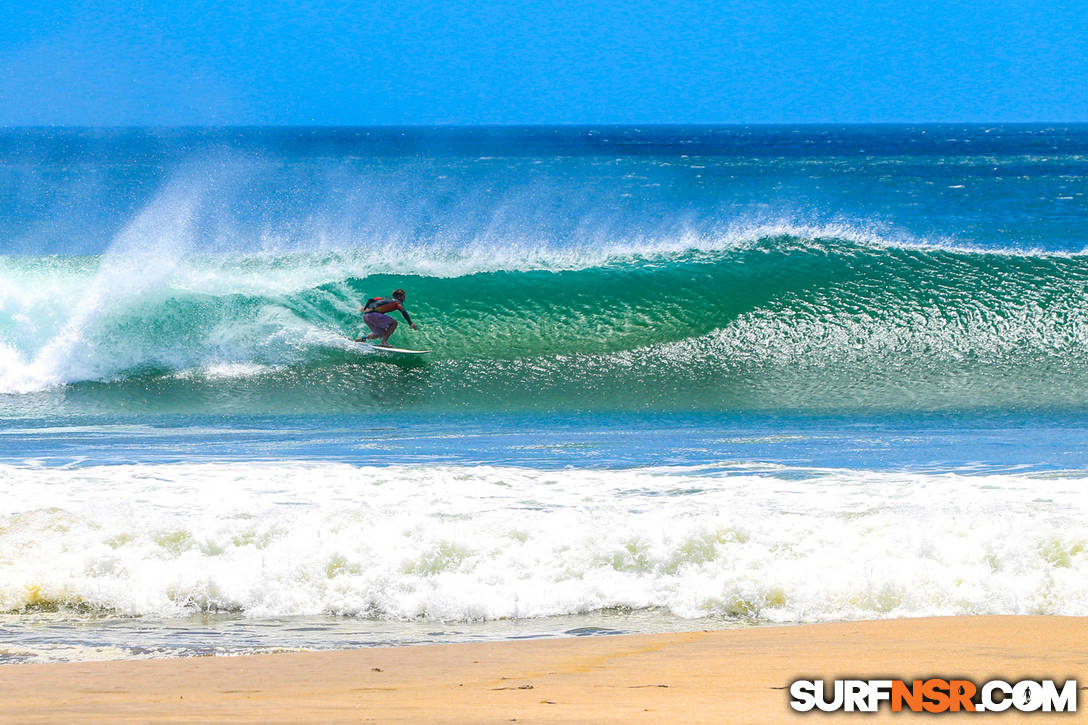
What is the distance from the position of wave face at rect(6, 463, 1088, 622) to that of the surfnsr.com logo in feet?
3.49

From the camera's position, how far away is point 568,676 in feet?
11.8

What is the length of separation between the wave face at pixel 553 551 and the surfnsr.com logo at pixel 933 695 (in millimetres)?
1064

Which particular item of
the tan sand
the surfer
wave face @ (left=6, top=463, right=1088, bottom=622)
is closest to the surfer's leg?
the surfer

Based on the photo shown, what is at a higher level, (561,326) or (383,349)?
(561,326)

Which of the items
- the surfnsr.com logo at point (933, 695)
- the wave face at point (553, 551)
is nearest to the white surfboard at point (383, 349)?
the wave face at point (553, 551)

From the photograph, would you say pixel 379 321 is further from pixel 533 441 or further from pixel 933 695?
pixel 933 695

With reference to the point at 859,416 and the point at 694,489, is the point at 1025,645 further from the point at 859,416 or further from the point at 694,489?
the point at 859,416

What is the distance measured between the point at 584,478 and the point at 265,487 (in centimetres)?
205

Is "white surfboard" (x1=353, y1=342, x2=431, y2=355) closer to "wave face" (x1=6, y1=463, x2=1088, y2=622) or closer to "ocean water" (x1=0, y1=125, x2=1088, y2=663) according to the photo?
"ocean water" (x1=0, y1=125, x2=1088, y2=663)

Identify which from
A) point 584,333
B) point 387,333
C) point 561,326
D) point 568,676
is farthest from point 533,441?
point 561,326

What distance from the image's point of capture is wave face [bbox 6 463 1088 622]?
472 centimetres

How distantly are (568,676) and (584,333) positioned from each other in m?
9.23

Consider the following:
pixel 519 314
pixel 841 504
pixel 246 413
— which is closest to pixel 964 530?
pixel 841 504

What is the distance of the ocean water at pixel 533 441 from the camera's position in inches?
187
